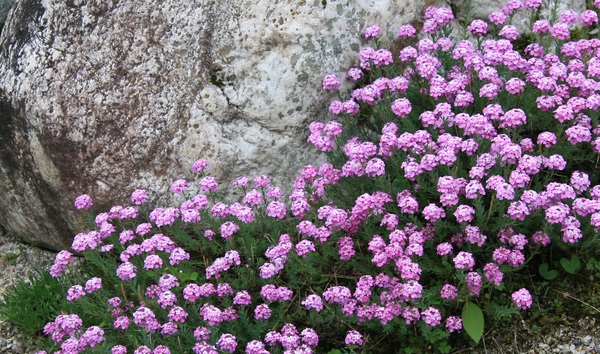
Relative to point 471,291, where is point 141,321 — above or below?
above

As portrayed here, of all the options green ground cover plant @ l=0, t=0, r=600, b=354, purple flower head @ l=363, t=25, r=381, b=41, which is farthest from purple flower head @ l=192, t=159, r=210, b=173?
purple flower head @ l=363, t=25, r=381, b=41

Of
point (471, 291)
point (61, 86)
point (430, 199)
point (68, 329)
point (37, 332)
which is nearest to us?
point (471, 291)

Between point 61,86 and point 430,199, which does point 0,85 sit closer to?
point 61,86

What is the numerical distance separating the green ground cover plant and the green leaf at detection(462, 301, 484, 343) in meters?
0.01

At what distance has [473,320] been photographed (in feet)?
14.6

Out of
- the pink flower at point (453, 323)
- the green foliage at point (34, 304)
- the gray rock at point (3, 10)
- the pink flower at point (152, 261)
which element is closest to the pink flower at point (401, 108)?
the pink flower at point (453, 323)

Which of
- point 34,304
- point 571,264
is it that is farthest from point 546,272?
point 34,304

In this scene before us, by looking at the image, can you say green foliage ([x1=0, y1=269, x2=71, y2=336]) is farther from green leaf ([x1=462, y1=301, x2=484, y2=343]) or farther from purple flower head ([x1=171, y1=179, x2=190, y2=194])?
green leaf ([x1=462, y1=301, x2=484, y2=343])

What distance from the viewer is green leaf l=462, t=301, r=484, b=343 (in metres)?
4.39

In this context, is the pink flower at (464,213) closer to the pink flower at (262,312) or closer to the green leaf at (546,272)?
the green leaf at (546,272)

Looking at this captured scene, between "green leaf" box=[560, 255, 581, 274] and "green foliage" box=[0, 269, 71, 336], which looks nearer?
"green leaf" box=[560, 255, 581, 274]

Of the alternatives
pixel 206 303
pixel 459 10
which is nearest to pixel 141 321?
pixel 206 303

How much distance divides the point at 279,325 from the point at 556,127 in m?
2.34

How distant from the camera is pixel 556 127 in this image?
16.6 feet
